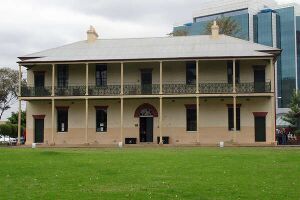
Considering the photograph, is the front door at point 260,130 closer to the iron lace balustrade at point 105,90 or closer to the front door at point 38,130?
the iron lace balustrade at point 105,90

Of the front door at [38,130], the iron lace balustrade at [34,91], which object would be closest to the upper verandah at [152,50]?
the iron lace balustrade at [34,91]

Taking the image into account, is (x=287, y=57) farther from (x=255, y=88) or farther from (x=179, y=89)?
(x=179, y=89)

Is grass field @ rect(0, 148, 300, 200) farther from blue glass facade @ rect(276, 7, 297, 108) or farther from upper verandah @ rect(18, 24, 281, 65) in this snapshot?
blue glass facade @ rect(276, 7, 297, 108)

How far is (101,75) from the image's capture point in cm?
3888

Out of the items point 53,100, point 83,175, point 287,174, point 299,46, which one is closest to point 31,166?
point 83,175

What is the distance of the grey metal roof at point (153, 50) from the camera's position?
118ft

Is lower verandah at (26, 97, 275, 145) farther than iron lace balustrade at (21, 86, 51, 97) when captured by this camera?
No

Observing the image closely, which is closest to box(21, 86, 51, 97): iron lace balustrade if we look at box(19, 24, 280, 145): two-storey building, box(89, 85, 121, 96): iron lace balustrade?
box(19, 24, 280, 145): two-storey building

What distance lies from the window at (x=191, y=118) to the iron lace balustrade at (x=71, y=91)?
293 inches

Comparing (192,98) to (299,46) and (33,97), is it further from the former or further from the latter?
(299,46)

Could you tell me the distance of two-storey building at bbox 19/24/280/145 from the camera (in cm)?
3619

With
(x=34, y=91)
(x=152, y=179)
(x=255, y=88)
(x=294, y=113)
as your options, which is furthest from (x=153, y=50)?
(x=152, y=179)

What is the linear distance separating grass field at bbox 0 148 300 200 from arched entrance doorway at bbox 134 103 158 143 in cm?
1953

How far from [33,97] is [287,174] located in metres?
26.6
